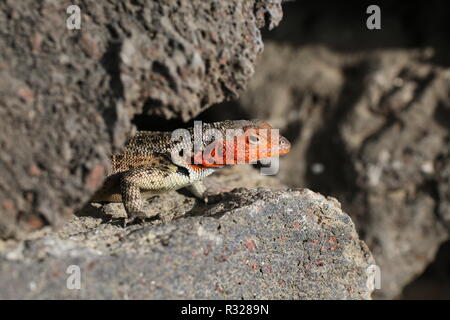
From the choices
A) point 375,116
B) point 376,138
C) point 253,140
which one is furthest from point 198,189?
point 375,116

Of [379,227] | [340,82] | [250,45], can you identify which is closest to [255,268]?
[250,45]

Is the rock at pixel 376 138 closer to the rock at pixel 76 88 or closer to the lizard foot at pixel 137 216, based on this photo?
the lizard foot at pixel 137 216

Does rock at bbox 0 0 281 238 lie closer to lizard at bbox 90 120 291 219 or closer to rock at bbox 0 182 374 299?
rock at bbox 0 182 374 299

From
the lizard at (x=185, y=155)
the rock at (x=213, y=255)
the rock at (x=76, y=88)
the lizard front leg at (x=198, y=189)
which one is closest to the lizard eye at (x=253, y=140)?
the lizard at (x=185, y=155)

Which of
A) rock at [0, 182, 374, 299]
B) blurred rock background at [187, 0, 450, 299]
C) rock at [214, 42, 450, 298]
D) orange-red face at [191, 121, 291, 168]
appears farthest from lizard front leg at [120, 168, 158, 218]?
rock at [214, 42, 450, 298]

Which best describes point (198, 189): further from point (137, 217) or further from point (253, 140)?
point (137, 217)

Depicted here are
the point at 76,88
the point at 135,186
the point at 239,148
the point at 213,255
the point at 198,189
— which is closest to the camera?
the point at 76,88
